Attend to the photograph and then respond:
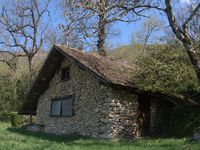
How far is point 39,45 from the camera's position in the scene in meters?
45.2

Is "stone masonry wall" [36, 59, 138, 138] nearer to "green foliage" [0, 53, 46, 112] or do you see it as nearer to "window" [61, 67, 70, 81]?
"window" [61, 67, 70, 81]

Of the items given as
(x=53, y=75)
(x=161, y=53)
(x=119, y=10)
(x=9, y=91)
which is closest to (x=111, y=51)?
(x=9, y=91)

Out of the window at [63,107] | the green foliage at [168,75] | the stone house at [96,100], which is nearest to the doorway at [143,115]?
the stone house at [96,100]

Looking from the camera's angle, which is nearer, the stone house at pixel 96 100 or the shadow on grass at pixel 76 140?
the shadow on grass at pixel 76 140

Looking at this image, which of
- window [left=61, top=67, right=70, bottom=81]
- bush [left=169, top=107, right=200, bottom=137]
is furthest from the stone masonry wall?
bush [left=169, top=107, right=200, bottom=137]

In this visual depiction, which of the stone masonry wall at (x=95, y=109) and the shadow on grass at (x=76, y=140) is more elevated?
the stone masonry wall at (x=95, y=109)

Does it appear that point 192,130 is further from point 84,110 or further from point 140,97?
point 84,110

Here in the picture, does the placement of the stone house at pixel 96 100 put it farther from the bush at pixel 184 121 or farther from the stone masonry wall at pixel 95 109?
the bush at pixel 184 121

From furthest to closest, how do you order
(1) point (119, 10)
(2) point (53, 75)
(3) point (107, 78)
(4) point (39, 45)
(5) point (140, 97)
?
1. (4) point (39, 45)
2. (2) point (53, 75)
3. (5) point (140, 97)
4. (3) point (107, 78)
5. (1) point (119, 10)

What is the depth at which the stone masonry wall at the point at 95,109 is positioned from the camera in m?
19.7

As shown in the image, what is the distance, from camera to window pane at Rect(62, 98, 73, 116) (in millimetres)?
22938

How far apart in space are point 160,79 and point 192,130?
3.14 meters

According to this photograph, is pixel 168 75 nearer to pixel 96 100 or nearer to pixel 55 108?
pixel 96 100

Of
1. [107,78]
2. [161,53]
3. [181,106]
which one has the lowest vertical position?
[181,106]
